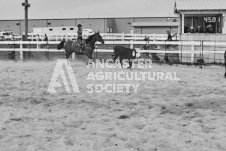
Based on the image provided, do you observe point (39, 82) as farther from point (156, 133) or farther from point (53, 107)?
point (156, 133)

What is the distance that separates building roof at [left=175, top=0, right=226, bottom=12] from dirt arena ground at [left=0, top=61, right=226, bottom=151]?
9.77 meters

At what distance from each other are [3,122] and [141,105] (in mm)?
2958

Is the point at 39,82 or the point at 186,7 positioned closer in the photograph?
the point at 39,82

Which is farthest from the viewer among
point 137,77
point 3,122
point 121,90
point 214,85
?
point 137,77

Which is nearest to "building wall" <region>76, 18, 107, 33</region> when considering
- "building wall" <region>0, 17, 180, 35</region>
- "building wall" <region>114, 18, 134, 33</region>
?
"building wall" <region>0, 17, 180, 35</region>

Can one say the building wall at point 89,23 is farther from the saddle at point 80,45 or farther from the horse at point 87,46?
the saddle at point 80,45

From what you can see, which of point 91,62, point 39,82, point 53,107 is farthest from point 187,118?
point 91,62

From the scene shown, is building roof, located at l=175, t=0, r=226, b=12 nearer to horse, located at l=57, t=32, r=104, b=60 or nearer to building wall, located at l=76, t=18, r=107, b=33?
horse, located at l=57, t=32, r=104, b=60

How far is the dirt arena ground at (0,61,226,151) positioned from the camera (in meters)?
4.61

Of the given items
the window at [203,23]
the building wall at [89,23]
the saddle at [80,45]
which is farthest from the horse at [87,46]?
the building wall at [89,23]

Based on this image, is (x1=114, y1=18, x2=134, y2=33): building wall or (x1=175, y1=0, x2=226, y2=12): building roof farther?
(x1=114, y1=18, x2=134, y2=33): building wall

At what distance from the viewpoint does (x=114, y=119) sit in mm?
5961

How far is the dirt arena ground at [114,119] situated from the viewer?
4.61 m

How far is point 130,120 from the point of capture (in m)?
5.89
